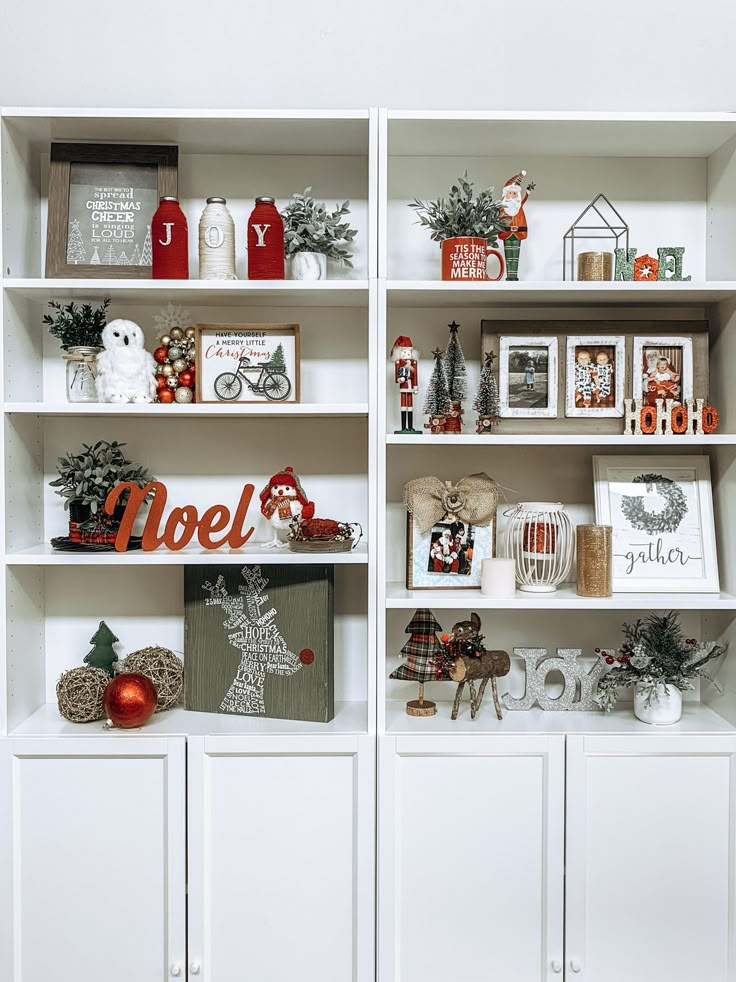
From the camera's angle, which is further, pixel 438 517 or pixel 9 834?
pixel 438 517

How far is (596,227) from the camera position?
207 centimetres

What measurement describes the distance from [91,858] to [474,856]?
822 mm

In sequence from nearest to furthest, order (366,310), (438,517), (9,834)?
(9,834) < (438,517) < (366,310)

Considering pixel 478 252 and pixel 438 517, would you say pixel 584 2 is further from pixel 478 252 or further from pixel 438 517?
pixel 438 517

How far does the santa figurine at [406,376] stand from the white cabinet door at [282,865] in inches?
28.0

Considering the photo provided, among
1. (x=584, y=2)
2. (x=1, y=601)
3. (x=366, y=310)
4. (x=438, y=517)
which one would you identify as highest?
(x=584, y=2)

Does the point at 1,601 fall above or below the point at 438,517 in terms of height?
below

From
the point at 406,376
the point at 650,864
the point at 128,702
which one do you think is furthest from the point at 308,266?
the point at 650,864

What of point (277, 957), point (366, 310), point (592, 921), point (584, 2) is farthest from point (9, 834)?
point (584, 2)

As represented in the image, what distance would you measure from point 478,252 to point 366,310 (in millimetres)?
348

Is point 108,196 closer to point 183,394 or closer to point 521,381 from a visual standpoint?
point 183,394

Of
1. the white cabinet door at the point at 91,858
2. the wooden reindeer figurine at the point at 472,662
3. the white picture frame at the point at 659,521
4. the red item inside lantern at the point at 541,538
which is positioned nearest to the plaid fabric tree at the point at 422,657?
the wooden reindeer figurine at the point at 472,662

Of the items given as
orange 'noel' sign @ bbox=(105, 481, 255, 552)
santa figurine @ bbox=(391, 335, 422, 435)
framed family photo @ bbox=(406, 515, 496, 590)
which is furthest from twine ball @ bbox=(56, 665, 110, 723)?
santa figurine @ bbox=(391, 335, 422, 435)

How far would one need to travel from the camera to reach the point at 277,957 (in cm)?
186
